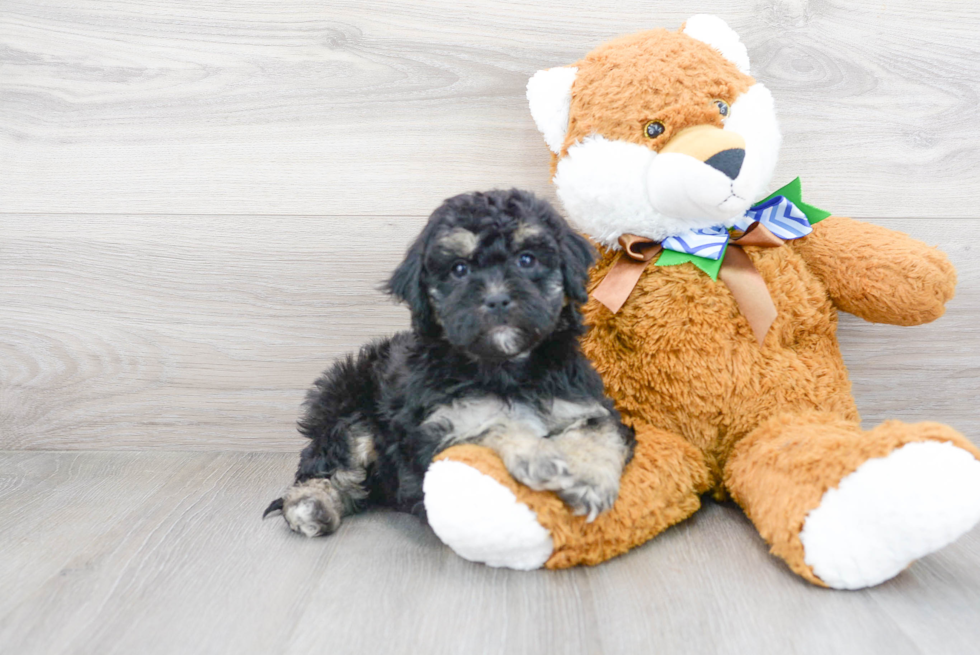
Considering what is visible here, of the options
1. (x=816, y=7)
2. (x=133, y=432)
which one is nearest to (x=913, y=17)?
(x=816, y=7)

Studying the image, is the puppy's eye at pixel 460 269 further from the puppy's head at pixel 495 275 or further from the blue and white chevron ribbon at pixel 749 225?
the blue and white chevron ribbon at pixel 749 225

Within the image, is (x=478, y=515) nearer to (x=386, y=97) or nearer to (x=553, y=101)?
(x=553, y=101)

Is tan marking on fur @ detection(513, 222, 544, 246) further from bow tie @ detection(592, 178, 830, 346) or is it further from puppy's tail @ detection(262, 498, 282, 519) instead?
puppy's tail @ detection(262, 498, 282, 519)

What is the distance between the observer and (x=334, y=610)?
1353mm

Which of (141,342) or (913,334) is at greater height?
(913,334)

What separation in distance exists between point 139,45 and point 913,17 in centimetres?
225

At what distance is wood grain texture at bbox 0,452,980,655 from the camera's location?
1.23 meters

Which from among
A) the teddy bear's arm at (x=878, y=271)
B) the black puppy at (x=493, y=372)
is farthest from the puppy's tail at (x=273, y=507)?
the teddy bear's arm at (x=878, y=271)

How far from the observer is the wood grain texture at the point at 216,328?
2.17 m

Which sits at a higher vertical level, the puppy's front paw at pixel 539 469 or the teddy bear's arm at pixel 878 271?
the teddy bear's arm at pixel 878 271

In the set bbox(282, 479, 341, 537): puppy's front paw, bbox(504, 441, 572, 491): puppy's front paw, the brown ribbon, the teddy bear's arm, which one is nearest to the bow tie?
the brown ribbon

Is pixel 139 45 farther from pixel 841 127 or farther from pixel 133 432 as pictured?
pixel 841 127

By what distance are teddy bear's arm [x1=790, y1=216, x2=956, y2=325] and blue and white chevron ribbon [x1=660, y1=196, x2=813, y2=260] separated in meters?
0.09

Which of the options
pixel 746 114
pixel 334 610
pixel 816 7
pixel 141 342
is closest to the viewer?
pixel 334 610
